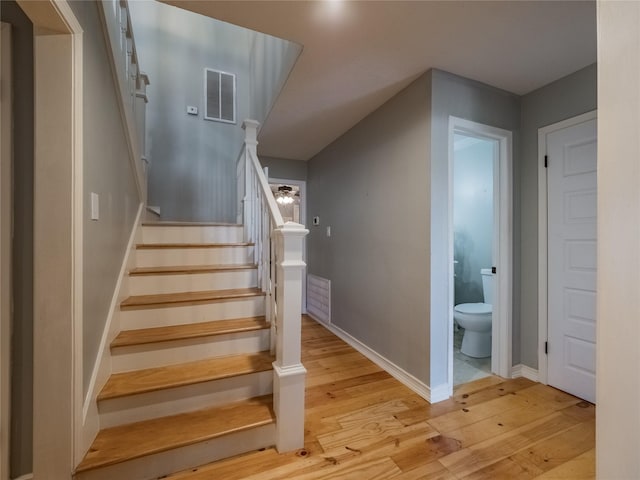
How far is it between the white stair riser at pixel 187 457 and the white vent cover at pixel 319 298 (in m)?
2.06

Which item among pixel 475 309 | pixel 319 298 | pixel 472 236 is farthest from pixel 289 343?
pixel 472 236

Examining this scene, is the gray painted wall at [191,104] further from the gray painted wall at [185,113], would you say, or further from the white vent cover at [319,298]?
the white vent cover at [319,298]

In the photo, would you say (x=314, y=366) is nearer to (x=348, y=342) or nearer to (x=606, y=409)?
(x=348, y=342)

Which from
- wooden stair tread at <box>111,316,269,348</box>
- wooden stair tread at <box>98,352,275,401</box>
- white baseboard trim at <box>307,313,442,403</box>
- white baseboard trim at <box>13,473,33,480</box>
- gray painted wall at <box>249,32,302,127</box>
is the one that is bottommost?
white baseboard trim at <box>307,313,442,403</box>

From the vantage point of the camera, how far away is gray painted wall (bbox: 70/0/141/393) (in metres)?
1.21

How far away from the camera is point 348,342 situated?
2.99m

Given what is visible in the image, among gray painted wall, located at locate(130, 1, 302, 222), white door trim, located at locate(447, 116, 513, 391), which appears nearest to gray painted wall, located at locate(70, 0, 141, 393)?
gray painted wall, located at locate(130, 1, 302, 222)

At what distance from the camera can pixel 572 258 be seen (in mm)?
1957

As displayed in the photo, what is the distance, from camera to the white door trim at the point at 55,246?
3.43ft

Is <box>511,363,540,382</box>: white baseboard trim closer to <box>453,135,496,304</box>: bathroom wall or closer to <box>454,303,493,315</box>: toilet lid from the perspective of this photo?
<box>454,303,493,315</box>: toilet lid

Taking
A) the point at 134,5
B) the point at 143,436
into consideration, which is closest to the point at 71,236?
the point at 143,436

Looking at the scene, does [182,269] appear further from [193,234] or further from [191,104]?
[191,104]

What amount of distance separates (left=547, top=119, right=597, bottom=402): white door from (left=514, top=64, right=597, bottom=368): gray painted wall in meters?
0.10

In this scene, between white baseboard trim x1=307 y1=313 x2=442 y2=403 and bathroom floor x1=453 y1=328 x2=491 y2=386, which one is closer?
white baseboard trim x1=307 y1=313 x2=442 y2=403
